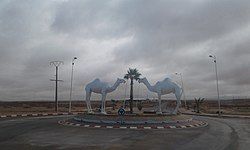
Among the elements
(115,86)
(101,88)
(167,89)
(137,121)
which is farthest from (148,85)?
(137,121)

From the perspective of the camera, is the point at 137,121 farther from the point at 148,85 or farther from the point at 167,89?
the point at 148,85

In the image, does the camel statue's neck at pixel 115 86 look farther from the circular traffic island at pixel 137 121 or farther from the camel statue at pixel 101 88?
the circular traffic island at pixel 137 121

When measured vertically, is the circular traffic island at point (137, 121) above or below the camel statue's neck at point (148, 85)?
below

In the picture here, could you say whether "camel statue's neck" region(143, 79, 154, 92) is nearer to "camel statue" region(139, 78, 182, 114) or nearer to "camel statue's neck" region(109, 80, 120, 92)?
"camel statue" region(139, 78, 182, 114)

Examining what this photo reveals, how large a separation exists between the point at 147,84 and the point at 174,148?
20.7 metres

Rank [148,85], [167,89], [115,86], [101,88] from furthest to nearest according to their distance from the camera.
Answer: [101,88] → [115,86] → [148,85] → [167,89]

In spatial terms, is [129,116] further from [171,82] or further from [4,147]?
[4,147]

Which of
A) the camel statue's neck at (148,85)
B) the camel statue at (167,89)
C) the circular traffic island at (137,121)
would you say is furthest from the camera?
the camel statue's neck at (148,85)

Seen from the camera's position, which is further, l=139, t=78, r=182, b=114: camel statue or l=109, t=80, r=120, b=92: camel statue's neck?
l=109, t=80, r=120, b=92: camel statue's neck

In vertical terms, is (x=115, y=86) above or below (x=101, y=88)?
above

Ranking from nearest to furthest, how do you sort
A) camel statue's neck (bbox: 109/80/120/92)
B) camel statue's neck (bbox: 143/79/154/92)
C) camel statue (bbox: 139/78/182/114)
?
camel statue (bbox: 139/78/182/114) < camel statue's neck (bbox: 143/79/154/92) < camel statue's neck (bbox: 109/80/120/92)

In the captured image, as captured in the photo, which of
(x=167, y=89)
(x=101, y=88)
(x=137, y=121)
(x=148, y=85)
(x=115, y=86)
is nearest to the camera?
(x=137, y=121)

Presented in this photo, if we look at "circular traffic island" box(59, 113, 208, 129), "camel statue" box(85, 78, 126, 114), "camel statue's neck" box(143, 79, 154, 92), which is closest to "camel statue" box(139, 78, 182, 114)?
"camel statue's neck" box(143, 79, 154, 92)

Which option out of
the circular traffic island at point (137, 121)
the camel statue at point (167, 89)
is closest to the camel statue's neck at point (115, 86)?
the camel statue at point (167, 89)
